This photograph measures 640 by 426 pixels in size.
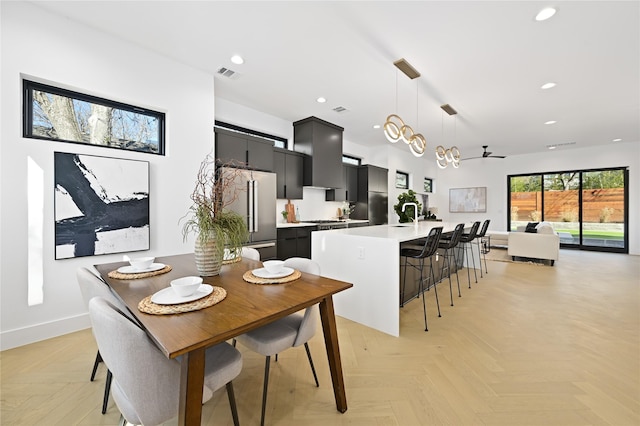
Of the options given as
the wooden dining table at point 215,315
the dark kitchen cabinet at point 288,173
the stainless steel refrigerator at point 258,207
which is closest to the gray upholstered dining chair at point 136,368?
the wooden dining table at point 215,315

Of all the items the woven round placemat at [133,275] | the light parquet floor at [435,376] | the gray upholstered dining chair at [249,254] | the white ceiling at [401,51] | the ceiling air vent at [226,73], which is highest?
the ceiling air vent at [226,73]

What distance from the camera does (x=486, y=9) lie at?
2.30 meters

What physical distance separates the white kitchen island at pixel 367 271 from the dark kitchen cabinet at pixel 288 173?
6.29 ft

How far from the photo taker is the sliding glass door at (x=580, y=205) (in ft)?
22.9

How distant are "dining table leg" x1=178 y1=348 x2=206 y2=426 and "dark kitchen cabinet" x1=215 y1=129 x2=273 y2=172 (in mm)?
3061

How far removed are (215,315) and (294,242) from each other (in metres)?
3.52

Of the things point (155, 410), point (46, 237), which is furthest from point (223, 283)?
point (46, 237)

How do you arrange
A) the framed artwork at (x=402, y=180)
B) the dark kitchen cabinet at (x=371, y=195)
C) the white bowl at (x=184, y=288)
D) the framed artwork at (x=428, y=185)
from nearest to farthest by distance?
1. the white bowl at (x=184, y=288)
2. the dark kitchen cabinet at (x=371, y=195)
3. the framed artwork at (x=402, y=180)
4. the framed artwork at (x=428, y=185)

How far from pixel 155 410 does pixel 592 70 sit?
209 inches

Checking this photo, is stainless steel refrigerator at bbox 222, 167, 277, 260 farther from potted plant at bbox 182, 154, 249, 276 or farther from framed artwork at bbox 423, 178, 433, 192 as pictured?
framed artwork at bbox 423, 178, 433, 192

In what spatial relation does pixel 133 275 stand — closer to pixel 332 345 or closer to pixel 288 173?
pixel 332 345

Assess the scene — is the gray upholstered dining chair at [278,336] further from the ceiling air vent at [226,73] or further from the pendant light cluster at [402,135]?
the ceiling air vent at [226,73]

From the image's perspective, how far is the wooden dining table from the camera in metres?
0.92

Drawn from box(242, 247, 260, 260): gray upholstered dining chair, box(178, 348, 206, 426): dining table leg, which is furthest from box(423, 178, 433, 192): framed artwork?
box(178, 348, 206, 426): dining table leg
